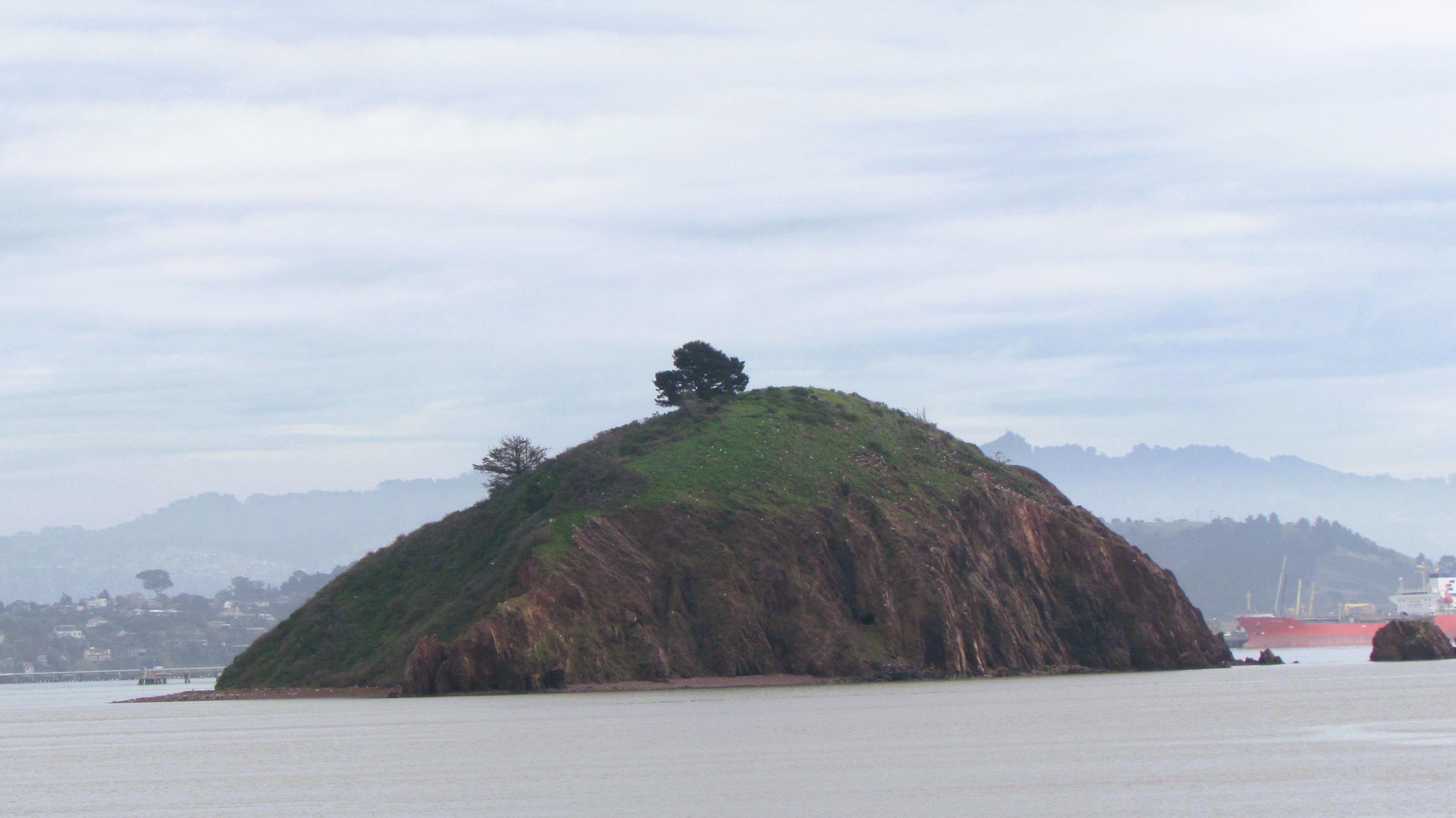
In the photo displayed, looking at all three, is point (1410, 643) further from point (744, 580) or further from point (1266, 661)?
point (744, 580)

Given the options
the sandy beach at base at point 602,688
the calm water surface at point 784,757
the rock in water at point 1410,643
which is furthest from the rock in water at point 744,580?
the rock in water at point 1410,643

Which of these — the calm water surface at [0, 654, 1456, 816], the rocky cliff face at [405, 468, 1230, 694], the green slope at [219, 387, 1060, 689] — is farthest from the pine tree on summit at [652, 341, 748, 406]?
the calm water surface at [0, 654, 1456, 816]

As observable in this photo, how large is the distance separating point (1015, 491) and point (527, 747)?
7232 centimetres

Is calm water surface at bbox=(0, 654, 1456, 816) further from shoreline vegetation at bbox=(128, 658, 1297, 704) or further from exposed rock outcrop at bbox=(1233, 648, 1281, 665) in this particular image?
exposed rock outcrop at bbox=(1233, 648, 1281, 665)

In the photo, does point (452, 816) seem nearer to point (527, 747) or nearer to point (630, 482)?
point (527, 747)

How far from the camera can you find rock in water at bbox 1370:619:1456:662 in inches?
5197

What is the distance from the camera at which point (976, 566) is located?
105750 mm

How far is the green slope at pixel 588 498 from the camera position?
330 ft

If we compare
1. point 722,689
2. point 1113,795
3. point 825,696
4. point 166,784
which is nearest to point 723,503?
point 722,689

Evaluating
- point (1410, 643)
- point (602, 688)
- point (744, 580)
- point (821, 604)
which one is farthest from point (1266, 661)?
point (602, 688)

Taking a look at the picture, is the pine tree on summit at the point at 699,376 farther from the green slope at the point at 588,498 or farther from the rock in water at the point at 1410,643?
the rock in water at the point at 1410,643

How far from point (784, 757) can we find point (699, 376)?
87309mm

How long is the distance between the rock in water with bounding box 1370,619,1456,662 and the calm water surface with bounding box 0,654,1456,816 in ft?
176

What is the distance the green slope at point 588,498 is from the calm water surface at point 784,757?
56.7 ft
